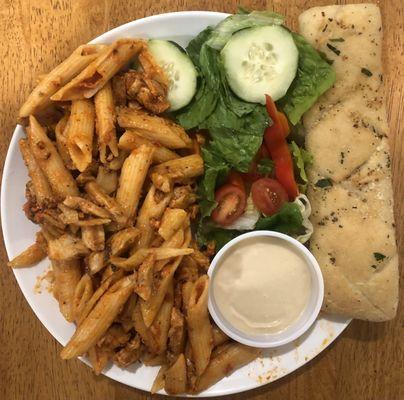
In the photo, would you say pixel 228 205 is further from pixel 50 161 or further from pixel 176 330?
pixel 50 161

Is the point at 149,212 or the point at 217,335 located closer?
the point at 149,212

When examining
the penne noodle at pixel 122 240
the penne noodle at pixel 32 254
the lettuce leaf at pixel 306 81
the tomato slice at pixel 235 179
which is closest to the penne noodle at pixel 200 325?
the penne noodle at pixel 122 240

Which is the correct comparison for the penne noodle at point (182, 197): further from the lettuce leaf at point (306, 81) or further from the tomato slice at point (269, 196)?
the lettuce leaf at point (306, 81)

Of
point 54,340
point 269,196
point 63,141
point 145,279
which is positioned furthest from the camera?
point 54,340

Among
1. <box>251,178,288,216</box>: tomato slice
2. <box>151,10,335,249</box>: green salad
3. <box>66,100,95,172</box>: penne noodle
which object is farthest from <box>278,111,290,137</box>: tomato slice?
<box>66,100,95,172</box>: penne noodle

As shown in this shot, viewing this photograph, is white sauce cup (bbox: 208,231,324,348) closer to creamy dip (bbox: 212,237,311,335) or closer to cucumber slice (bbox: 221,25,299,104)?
creamy dip (bbox: 212,237,311,335)

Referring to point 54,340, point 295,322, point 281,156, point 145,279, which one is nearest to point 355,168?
point 281,156

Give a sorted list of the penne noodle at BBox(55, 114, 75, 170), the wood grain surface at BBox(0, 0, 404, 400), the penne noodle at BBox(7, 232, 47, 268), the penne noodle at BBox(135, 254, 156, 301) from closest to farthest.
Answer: the penne noodle at BBox(135, 254, 156, 301)
the penne noodle at BBox(55, 114, 75, 170)
the penne noodle at BBox(7, 232, 47, 268)
the wood grain surface at BBox(0, 0, 404, 400)
